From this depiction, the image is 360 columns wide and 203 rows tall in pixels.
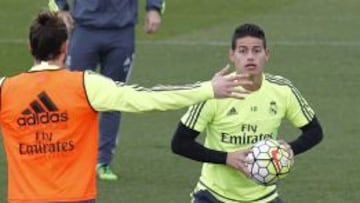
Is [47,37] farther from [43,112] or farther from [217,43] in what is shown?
[217,43]

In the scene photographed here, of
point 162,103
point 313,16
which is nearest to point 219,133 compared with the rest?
point 162,103

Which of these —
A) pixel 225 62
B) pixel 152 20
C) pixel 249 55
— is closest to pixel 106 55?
pixel 152 20

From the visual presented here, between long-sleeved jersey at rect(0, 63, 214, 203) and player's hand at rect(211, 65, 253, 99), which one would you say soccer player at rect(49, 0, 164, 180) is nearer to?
long-sleeved jersey at rect(0, 63, 214, 203)

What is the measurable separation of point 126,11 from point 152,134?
2655mm

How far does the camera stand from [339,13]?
25172 mm

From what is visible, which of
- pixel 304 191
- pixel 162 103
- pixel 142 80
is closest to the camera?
pixel 162 103

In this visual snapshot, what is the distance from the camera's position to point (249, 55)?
28.3 feet

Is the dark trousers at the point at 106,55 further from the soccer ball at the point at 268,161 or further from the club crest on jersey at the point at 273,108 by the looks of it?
the soccer ball at the point at 268,161

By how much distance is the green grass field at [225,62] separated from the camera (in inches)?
477

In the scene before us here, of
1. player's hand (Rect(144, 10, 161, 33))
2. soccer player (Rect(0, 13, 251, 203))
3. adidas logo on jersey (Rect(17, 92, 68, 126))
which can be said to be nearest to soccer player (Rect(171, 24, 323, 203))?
soccer player (Rect(0, 13, 251, 203))

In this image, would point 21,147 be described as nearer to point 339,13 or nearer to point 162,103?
point 162,103

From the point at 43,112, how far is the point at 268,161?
155 centimetres

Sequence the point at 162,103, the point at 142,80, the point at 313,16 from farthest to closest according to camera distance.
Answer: the point at 313,16, the point at 142,80, the point at 162,103

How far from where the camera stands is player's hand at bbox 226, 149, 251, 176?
27.9ft
